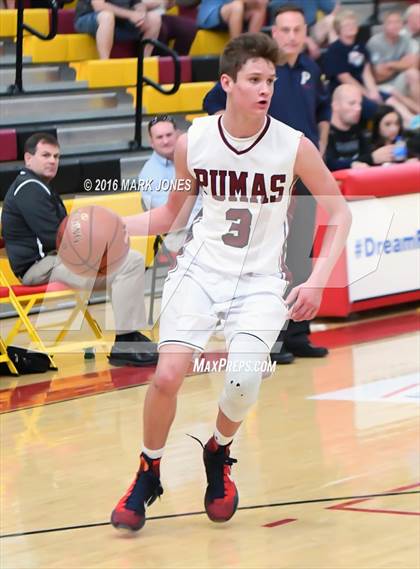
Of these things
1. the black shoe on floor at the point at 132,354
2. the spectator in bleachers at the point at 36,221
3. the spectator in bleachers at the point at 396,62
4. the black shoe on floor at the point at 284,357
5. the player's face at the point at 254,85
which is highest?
the player's face at the point at 254,85

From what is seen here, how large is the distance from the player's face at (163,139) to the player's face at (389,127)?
2891 mm

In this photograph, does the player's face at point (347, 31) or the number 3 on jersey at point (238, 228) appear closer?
the number 3 on jersey at point (238, 228)

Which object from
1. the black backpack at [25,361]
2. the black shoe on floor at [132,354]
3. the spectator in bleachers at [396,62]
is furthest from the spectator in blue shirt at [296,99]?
the spectator in bleachers at [396,62]

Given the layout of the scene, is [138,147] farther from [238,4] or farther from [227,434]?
[227,434]

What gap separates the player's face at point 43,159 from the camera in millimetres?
8406

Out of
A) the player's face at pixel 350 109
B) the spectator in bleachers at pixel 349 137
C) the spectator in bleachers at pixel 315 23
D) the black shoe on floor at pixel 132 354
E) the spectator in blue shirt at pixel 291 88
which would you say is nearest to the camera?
the spectator in blue shirt at pixel 291 88

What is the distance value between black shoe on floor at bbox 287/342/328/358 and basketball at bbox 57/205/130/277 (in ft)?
7.90

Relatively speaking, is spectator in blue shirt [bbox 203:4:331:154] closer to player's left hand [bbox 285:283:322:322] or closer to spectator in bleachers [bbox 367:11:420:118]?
player's left hand [bbox 285:283:322:322]

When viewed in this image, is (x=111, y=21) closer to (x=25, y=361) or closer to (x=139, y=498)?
(x=25, y=361)

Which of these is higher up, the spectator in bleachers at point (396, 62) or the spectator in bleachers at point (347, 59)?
the spectator in bleachers at point (347, 59)

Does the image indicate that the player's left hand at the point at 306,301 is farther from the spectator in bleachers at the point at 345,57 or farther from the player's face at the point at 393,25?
the player's face at the point at 393,25

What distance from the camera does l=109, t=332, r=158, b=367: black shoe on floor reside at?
8.59 m

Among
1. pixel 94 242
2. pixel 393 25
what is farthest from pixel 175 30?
pixel 94 242

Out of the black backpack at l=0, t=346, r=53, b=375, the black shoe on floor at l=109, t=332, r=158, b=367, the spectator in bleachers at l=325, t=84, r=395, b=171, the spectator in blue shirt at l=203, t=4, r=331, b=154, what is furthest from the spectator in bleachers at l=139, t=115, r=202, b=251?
the spectator in bleachers at l=325, t=84, r=395, b=171
